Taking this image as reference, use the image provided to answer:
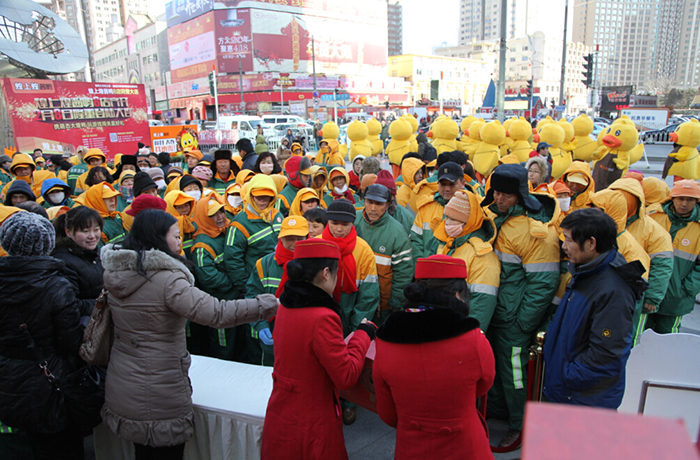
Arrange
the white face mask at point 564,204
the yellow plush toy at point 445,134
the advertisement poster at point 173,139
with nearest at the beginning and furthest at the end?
the white face mask at point 564,204, the yellow plush toy at point 445,134, the advertisement poster at point 173,139

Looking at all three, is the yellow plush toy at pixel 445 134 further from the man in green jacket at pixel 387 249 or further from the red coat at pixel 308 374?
the red coat at pixel 308 374

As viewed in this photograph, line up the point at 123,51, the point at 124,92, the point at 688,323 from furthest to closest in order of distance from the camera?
1. the point at 123,51
2. the point at 124,92
3. the point at 688,323

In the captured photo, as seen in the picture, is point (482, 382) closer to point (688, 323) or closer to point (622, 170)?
point (688, 323)

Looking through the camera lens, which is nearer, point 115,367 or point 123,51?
point 115,367

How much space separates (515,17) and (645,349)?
15514 cm

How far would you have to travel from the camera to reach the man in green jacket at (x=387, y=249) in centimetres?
362

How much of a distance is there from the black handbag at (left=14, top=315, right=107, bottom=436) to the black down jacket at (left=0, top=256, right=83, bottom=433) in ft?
0.07

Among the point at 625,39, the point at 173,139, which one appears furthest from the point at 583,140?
the point at 625,39

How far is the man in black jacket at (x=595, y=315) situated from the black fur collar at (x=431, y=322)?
A: 0.84m

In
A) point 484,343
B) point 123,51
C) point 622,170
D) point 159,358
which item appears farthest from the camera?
point 123,51

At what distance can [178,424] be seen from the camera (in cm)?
226

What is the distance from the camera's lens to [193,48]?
61.2 metres

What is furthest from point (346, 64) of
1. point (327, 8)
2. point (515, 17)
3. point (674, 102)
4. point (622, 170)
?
point (515, 17)

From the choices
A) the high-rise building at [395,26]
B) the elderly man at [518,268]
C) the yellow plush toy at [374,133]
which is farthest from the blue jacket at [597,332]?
the high-rise building at [395,26]
